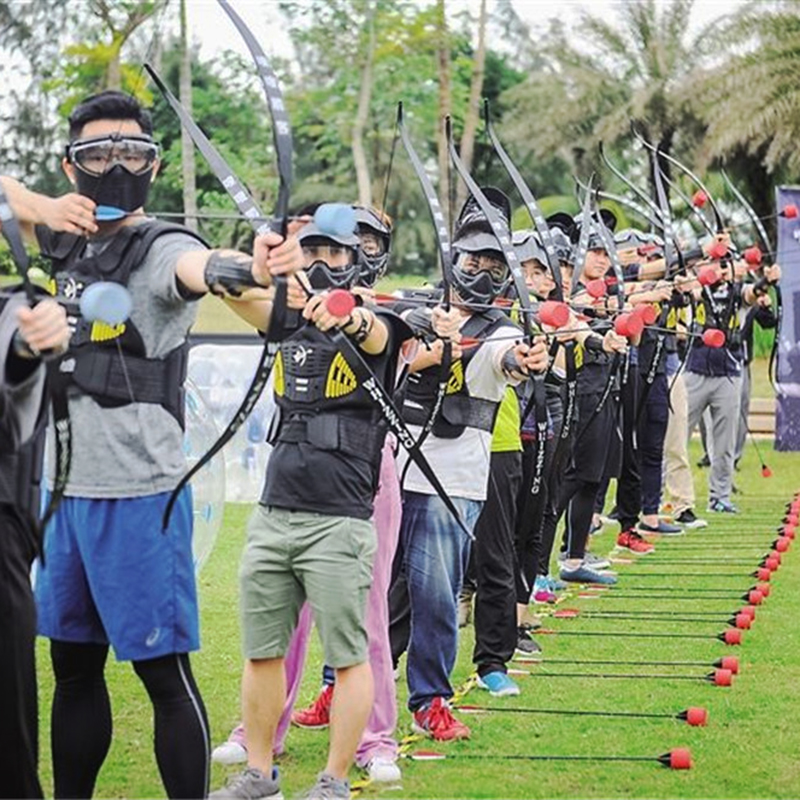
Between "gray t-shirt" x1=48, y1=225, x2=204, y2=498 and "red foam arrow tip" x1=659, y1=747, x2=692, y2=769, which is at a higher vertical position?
"gray t-shirt" x1=48, y1=225, x2=204, y2=498

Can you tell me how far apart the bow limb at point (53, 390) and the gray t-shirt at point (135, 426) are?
24 cm

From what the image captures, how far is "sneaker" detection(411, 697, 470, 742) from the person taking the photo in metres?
6.72

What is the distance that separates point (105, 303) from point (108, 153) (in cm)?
103

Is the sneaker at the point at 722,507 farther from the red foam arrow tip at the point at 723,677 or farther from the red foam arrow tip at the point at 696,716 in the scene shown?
the red foam arrow tip at the point at 696,716

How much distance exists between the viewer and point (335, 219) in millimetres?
4652

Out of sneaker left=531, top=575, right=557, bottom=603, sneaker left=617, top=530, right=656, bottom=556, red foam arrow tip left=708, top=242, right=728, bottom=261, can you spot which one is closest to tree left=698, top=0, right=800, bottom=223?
sneaker left=617, top=530, right=656, bottom=556

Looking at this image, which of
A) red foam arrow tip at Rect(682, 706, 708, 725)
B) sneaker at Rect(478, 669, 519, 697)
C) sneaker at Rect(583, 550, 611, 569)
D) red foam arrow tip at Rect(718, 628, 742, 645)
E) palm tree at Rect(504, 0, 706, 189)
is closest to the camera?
red foam arrow tip at Rect(682, 706, 708, 725)

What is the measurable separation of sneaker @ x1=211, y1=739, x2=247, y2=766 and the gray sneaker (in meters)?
0.49

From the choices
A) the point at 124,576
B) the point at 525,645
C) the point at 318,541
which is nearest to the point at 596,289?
the point at 525,645

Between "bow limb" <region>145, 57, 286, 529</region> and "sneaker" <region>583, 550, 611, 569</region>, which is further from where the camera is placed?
"sneaker" <region>583, 550, 611, 569</region>

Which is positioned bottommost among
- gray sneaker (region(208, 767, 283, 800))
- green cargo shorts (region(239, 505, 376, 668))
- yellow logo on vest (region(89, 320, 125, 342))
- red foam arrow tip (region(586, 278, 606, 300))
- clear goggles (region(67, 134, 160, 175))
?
gray sneaker (region(208, 767, 283, 800))

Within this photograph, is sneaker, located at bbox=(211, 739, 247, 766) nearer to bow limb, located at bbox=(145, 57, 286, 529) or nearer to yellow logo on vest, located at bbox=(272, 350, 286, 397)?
yellow logo on vest, located at bbox=(272, 350, 286, 397)

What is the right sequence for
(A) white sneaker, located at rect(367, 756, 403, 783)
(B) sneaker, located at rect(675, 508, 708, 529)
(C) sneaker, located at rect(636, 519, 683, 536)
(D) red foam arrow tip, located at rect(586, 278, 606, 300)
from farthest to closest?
(B) sneaker, located at rect(675, 508, 708, 529)
(C) sneaker, located at rect(636, 519, 683, 536)
(D) red foam arrow tip, located at rect(586, 278, 606, 300)
(A) white sneaker, located at rect(367, 756, 403, 783)

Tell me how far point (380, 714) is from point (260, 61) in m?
2.33
